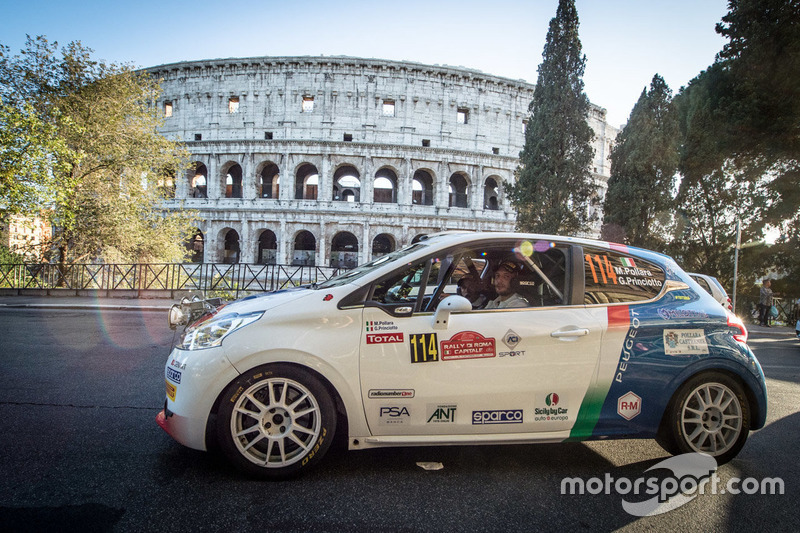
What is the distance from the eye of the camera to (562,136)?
20859mm

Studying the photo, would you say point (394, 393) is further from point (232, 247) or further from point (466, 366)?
point (232, 247)

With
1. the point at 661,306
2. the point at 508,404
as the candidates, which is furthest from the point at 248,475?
the point at 661,306

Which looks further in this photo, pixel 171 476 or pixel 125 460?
pixel 125 460

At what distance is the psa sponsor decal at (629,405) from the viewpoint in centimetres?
283

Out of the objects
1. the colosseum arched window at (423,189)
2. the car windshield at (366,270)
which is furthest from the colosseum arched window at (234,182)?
the car windshield at (366,270)

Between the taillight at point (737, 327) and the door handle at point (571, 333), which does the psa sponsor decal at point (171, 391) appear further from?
the taillight at point (737, 327)

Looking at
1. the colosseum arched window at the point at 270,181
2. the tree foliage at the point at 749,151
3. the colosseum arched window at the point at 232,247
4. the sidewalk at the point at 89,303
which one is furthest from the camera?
the colosseum arched window at the point at 270,181

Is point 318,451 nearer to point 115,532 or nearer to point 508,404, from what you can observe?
point 115,532

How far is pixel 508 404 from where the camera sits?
2.69 meters

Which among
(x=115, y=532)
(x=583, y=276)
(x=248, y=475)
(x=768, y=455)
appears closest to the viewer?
(x=115, y=532)

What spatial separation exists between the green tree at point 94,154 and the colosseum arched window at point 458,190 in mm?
24354

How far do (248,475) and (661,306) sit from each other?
3.12 m

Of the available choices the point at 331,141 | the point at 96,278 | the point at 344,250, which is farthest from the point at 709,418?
the point at 344,250

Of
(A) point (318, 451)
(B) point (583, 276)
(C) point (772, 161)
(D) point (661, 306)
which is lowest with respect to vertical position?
(A) point (318, 451)
